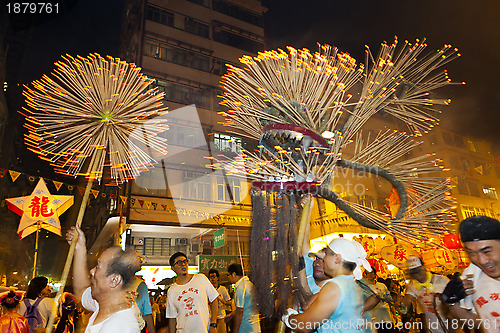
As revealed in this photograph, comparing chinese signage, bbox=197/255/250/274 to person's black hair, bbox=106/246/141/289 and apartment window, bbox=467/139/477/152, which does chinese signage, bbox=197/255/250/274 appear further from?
apartment window, bbox=467/139/477/152

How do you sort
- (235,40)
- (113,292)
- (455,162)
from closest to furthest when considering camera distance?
(113,292), (235,40), (455,162)

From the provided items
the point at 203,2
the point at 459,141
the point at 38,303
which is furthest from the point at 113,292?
the point at 459,141

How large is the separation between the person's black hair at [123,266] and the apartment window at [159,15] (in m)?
23.6

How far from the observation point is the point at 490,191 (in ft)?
92.1

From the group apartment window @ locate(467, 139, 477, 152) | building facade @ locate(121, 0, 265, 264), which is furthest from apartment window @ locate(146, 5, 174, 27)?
apartment window @ locate(467, 139, 477, 152)

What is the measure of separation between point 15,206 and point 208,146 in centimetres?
1243

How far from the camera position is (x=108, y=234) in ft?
71.8

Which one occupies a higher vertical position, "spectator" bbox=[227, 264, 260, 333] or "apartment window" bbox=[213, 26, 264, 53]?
"apartment window" bbox=[213, 26, 264, 53]

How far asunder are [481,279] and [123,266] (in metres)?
3.02

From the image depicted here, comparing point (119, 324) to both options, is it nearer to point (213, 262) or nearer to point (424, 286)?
point (424, 286)

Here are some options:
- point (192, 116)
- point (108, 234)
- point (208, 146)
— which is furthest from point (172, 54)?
point (108, 234)

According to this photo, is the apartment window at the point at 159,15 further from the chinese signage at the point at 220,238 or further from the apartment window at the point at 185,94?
the chinese signage at the point at 220,238

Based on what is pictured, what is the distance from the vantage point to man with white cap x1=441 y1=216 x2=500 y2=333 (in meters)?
2.48

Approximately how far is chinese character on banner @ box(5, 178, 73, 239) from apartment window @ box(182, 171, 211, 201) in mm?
8585
